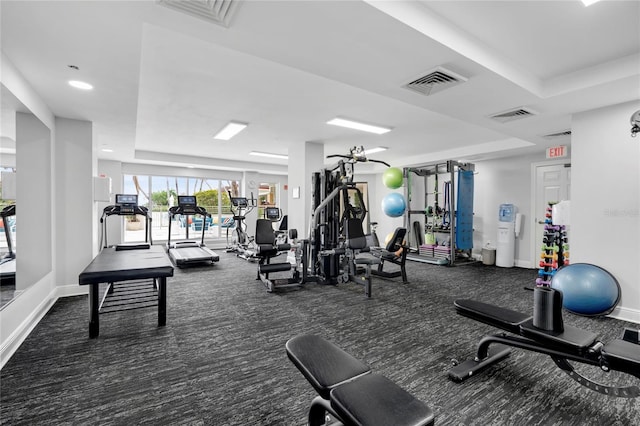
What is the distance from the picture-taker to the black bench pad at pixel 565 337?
5.87ft

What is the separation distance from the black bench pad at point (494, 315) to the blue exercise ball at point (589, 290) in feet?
5.48

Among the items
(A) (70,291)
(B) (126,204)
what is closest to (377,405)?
(A) (70,291)

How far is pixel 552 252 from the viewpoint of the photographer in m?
4.87

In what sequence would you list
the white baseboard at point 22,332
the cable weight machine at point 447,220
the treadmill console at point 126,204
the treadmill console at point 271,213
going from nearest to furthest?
the white baseboard at point 22,332, the treadmill console at point 126,204, the cable weight machine at point 447,220, the treadmill console at point 271,213

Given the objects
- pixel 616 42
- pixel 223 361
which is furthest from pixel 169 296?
pixel 616 42

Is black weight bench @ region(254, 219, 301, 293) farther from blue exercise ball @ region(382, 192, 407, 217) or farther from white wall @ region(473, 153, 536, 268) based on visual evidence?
white wall @ region(473, 153, 536, 268)

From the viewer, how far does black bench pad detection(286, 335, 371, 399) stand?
1.23 m

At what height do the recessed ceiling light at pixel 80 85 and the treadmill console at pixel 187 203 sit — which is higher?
the recessed ceiling light at pixel 80 85

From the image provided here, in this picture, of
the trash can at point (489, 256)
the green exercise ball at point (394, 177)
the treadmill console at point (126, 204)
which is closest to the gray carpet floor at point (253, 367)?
the treadmill console at point (126, 204)

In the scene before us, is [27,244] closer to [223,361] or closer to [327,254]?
[223,361]

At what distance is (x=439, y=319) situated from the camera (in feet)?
11.2

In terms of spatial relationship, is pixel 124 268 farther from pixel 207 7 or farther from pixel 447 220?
pixel 447 220

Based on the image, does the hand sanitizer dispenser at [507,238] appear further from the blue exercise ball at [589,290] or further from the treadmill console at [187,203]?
the treadmill console at [187,203]

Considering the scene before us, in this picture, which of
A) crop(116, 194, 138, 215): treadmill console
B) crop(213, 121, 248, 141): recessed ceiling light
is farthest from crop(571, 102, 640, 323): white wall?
crop(116, 194, 138, 215): treadmill console
